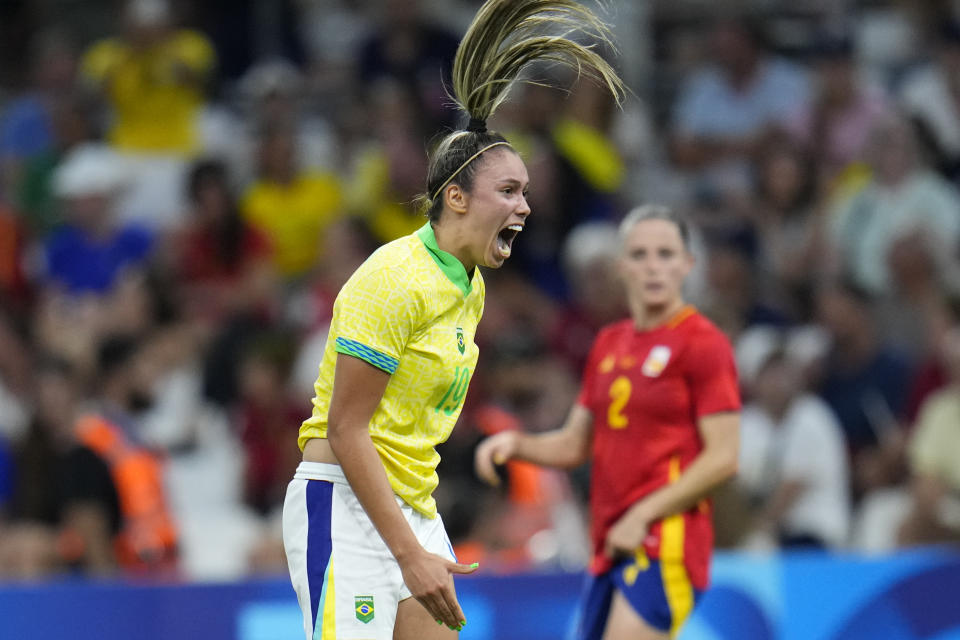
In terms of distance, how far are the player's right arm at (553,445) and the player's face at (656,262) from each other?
0.54 m

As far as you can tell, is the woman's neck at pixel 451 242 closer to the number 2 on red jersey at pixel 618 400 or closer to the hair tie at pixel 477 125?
the hair tie at pixel 477 125

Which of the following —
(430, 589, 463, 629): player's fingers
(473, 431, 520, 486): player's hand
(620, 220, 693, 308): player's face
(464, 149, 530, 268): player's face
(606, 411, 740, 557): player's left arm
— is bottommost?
(430, 589, 463, 629): player's fingers

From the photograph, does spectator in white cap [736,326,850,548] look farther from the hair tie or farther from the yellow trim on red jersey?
the hair tie

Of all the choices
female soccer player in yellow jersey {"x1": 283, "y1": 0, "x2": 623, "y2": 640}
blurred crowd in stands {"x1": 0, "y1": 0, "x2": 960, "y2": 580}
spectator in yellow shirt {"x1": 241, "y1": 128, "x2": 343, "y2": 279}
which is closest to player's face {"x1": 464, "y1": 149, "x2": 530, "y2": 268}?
female soccer player in yellow jersey {"x1": 283, "y1": 0, "x2": 623, "y2": 640}

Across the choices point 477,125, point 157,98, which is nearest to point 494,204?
point 477,125

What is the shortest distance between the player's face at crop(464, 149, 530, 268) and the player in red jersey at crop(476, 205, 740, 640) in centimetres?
149

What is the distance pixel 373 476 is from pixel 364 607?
0.38 meters

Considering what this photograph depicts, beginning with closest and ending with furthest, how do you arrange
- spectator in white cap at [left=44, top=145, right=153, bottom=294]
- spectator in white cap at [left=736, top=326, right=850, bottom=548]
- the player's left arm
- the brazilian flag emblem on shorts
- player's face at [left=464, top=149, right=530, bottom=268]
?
the brazilian flag emblem on shorts
player's face at [left=464, top=149, right=530, bottom=268]
the player's left arm
spectator in white cap at [left=736, top=326, right=850, bottom=548]
spectator in white cap at [left=44, top=145, right=153, bottom=294]

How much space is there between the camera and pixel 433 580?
3.81m

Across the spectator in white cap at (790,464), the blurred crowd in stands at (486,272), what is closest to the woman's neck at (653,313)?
the blurred crowd in stands at (486,272)

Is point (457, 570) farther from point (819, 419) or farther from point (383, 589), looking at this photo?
point (819, 419)

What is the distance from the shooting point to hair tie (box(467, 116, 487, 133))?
4.18m

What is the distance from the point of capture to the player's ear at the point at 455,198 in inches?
160

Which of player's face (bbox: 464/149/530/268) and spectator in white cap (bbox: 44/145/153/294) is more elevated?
spectator in white cap (bbox: 44/145/153/294)
